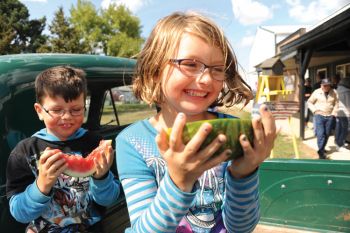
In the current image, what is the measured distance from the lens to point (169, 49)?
152 cm

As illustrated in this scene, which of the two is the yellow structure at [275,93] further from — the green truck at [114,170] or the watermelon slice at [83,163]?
the watermelon slice at [83,163]

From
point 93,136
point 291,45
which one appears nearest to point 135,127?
point 93,136

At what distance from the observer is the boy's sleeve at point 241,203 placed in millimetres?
1352

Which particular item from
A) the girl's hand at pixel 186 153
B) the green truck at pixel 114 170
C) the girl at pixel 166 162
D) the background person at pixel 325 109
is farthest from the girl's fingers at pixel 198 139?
the background person at pixel 325 109

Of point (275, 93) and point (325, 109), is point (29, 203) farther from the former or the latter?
point (275, 93)

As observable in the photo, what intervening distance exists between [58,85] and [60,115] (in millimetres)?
205

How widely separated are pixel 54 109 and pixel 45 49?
40605 millimetres

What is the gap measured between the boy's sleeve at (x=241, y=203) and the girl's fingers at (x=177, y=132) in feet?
1.40

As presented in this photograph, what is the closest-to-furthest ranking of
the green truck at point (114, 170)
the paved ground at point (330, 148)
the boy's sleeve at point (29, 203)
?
the boy's sleeve at point (29, 203) → the green truck at point (114, 170) → the paved ground at point (330, 148)

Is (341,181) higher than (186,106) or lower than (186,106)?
lower

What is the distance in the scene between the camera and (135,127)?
1.63 m

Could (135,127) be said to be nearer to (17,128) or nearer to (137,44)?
(17,128)

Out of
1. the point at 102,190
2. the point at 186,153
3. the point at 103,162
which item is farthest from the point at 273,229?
the point at 186,153

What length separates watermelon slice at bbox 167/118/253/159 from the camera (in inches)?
41.8
